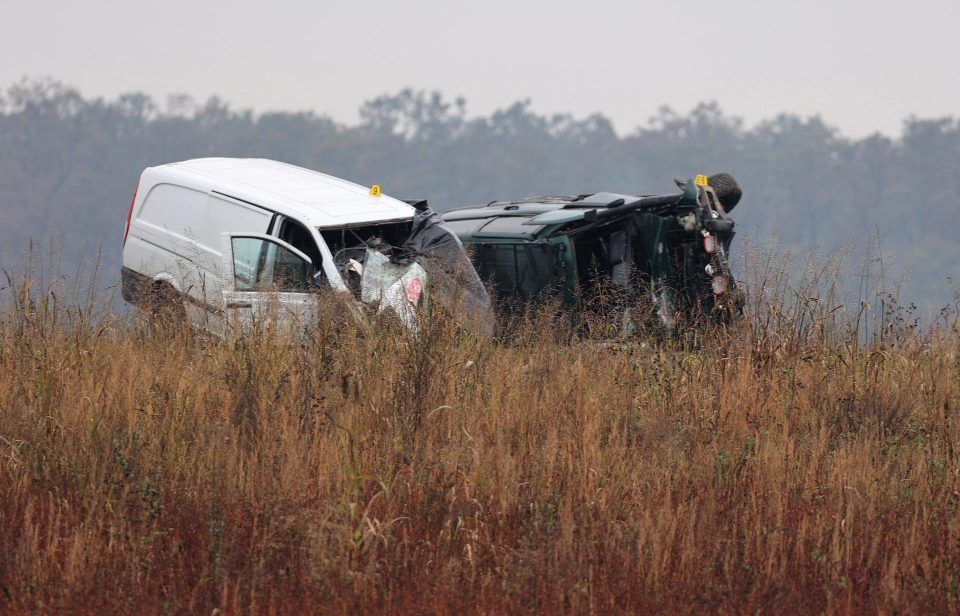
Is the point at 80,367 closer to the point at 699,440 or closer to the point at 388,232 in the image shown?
the point at 699,440

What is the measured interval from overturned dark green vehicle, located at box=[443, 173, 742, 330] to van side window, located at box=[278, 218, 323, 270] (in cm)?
152

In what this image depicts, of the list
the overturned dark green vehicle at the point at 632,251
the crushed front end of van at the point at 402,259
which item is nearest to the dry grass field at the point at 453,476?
the crushed front end of van at the point at 402,259

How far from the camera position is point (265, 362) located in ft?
22.8

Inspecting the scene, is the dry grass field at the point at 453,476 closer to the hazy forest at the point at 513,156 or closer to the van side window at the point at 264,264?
the van side window at the point at 264,264

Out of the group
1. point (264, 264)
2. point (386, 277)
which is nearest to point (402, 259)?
point (386, 277)

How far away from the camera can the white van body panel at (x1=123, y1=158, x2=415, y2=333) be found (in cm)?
1124

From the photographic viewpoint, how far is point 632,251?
37.7 ft

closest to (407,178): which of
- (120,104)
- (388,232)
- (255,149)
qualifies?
(255,149)

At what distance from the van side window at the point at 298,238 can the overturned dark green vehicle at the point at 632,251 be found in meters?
1.52

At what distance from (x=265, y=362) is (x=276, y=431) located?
84cm

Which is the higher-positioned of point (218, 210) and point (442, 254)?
point (218, 210)

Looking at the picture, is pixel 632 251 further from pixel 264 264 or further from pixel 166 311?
pixel 166 311

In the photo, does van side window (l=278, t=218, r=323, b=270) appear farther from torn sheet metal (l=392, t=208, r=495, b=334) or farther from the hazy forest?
the hazy forest

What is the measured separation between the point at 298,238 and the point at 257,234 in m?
0.70
